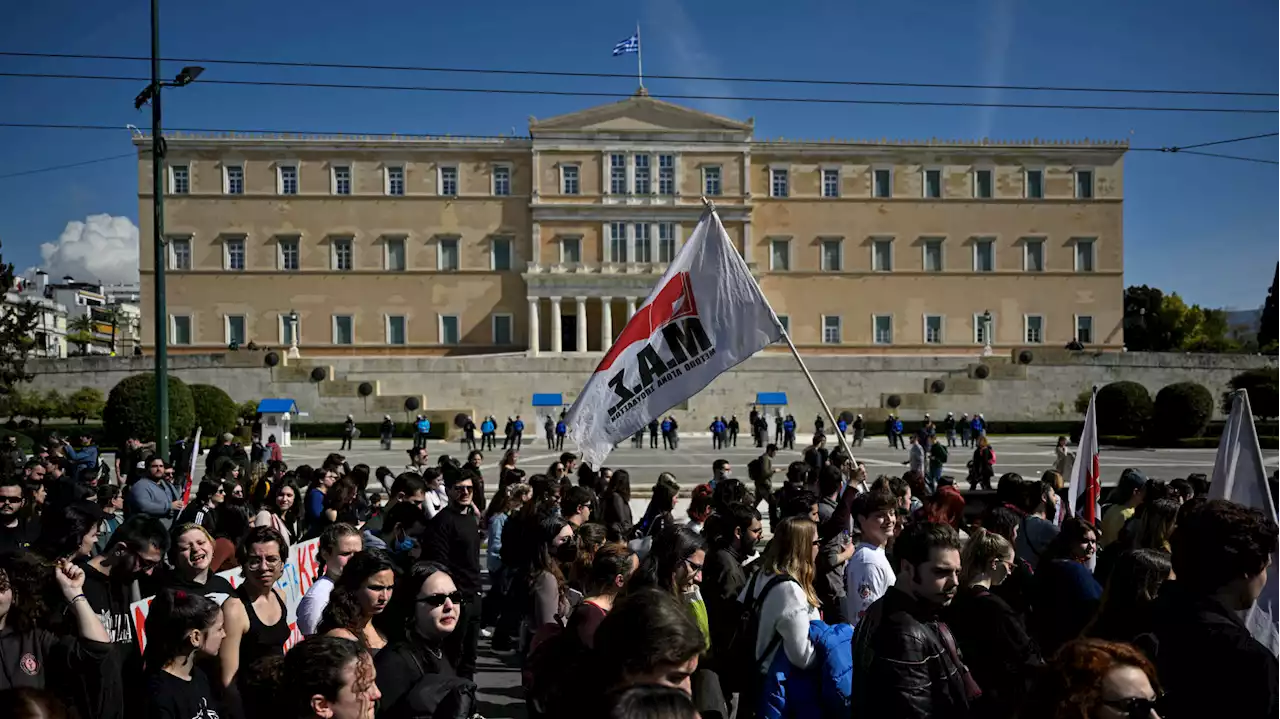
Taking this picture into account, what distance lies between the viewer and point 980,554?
430cm

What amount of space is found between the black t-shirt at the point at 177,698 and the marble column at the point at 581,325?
148 feet

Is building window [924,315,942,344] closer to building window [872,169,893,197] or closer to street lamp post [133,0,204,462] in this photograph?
building window [872,169,893,197]

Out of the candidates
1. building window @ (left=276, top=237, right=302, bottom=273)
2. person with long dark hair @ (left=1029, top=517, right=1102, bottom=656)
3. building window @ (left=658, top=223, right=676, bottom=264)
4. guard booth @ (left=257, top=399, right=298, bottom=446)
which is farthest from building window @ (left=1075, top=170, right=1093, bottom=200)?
person with long dark hair @ (left=1029, top=517, right=1102, bottom=656)

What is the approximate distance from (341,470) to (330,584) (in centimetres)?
608

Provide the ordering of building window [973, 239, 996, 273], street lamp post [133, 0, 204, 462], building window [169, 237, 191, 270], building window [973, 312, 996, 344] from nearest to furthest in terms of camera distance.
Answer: street lamp post [133, 0, 204, 462]
building window [169, 237, 191, 270]
building window [973, 312, 996, 344]
building window [973, 239, 996, 273]

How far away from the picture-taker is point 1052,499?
8125 millimetres

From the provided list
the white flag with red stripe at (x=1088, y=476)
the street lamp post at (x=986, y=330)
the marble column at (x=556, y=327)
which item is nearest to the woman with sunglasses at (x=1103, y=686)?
the white flag with red stripe at (x=1088, y=476)

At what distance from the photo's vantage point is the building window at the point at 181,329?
49.5 meters

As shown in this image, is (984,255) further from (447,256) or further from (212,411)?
(212,411)

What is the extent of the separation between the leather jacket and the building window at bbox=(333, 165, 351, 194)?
165 ft

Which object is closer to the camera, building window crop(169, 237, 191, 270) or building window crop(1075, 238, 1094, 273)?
building window crop(169, 237, 191, 270)

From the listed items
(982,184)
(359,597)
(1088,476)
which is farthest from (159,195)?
(982,184)

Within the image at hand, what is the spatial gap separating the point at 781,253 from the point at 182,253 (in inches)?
1206

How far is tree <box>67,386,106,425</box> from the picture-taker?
3663cm
